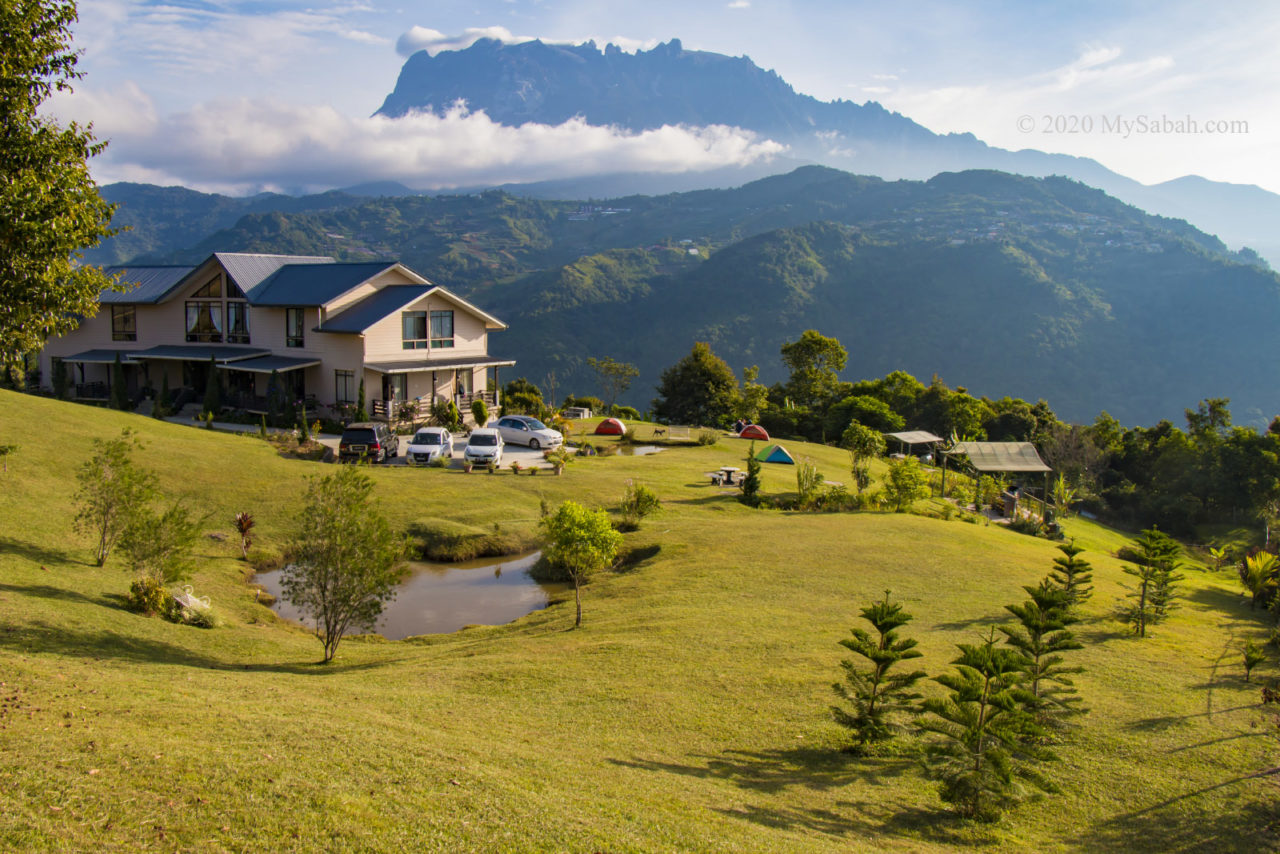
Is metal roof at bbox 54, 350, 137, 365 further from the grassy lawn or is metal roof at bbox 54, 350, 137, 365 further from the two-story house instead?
the grassy lawn

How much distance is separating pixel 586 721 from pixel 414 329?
3287cm

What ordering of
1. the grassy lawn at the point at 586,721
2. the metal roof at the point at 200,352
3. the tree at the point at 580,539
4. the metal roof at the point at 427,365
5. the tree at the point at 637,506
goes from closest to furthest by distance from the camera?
1. the grassy lawn at the point at 586,721
2. the tree at the point at 580,539
3. the tree at the point at 637,506
4. the metal roof at the point at 427,365
5. the metal roof at the point at 200,352

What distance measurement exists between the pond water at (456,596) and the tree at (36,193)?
817cm

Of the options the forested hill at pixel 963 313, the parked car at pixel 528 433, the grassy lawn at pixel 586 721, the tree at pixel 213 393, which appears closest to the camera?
the grassy lawn at pixel 586 721

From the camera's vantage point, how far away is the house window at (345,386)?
119 ft

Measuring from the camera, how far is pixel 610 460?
33.8 m

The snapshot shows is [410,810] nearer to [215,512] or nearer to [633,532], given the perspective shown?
[633,532]

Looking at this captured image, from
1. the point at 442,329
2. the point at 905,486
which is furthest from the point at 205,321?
the point at 905,486

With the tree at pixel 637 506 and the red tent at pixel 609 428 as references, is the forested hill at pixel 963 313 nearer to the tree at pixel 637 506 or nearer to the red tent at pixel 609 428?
the red tent at pixel 609 428

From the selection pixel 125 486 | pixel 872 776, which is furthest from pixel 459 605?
pixel 872 776

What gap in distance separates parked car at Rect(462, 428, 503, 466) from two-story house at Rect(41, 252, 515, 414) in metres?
8.34

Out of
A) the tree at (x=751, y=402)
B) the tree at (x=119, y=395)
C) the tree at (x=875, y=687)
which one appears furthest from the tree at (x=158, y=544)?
the tree at (x=751, y=402)

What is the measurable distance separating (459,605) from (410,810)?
1180 cm

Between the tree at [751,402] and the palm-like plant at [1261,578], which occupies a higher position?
the tree at [751,402]
